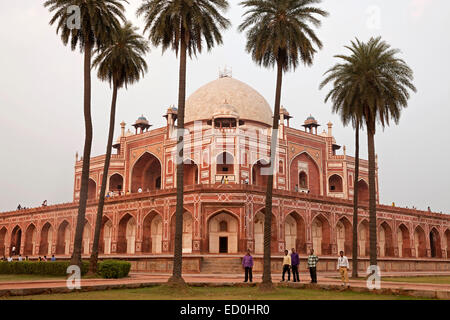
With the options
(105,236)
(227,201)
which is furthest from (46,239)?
(227,201)

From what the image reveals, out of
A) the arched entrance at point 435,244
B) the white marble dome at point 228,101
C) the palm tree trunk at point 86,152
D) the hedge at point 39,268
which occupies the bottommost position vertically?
Result: the hedge at point 39,268

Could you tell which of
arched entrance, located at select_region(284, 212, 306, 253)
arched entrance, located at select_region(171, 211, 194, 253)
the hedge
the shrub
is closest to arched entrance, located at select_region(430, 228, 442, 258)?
arched entrance, located at select_region(284, 212, 306, 253)

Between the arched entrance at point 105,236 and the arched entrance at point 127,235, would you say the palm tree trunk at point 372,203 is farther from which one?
the arched entrance at point 105,236

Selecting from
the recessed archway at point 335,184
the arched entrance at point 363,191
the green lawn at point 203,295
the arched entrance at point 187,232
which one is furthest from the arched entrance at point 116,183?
the green lawn at point 203,295

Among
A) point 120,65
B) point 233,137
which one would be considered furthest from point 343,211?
point 120,65

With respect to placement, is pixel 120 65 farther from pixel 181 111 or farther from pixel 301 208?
pixel 301 208

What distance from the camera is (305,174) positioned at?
163 feet

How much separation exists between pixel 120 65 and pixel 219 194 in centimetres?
1387

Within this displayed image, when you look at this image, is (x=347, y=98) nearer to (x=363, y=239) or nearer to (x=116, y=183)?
(x=363, y=239)

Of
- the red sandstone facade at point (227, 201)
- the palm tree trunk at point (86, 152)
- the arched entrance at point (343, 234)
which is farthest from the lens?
the arched entrance at point (343, 234)

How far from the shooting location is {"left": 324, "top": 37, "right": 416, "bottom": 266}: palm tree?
25.1 m

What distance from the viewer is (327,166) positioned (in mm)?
51875

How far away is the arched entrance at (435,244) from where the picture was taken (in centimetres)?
5216

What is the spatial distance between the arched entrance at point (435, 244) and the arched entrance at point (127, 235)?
32.8 m
